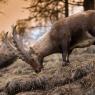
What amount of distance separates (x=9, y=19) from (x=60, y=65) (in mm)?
6137

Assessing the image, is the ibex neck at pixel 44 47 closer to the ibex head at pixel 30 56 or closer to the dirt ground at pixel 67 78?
the ibex head at pixel 30 56

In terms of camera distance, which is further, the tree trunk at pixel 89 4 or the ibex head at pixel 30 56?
the tree trunk at pixel 89 4

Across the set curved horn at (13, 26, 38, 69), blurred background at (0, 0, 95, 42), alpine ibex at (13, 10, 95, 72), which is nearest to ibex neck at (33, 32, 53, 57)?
alpine ibex at (13, 10, 95, 72)

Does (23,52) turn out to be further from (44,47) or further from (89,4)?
(89,4)

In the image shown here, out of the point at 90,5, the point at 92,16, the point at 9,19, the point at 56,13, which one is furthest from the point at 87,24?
the point at 9,19

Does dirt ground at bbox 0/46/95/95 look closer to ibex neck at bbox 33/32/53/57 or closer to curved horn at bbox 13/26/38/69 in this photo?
curved horn at bbox 13/26/38/69

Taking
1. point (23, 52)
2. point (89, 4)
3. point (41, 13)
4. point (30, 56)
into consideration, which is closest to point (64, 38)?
point (30, 56)

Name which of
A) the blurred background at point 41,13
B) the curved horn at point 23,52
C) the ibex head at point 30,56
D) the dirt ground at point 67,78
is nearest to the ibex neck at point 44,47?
the ibex head at point 30,56

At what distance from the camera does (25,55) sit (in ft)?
37.6

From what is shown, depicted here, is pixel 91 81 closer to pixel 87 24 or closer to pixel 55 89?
pixel 55 89

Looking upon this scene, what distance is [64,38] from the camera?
11289 mm

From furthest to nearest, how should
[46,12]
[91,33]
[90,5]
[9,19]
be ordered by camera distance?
Result: [9,19] < [46,12] < [90,5] < [91,33]

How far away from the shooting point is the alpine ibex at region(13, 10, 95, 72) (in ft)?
37.0

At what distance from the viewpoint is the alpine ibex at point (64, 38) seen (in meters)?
11.3
